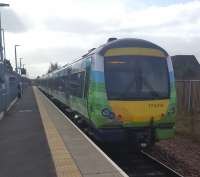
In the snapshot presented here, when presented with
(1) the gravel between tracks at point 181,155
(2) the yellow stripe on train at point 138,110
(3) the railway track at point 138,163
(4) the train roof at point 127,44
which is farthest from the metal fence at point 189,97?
(2) the yellow stripe on train at point 138,110

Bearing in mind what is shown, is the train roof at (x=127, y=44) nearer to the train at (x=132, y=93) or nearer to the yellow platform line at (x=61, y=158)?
the train at (x=132, y=93)

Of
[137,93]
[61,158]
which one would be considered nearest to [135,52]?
[137,93]

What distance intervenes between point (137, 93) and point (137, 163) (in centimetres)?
173

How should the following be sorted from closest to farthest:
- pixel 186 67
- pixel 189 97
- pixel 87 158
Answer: pixel 87 158 < pixel 189 97 < pixel 186 67

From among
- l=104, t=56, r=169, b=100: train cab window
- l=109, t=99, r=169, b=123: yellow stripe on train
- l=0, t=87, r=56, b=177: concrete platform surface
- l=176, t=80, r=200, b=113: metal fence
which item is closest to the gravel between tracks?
l=109, t=99, r=169, b=123: yellow stripe on train

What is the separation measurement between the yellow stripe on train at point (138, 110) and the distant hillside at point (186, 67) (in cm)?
4284

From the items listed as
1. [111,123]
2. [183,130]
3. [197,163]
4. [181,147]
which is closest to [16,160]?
[111,123]

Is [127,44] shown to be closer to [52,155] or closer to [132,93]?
[132,93]

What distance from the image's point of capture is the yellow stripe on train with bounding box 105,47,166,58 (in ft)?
43.3

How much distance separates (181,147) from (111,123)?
4.17m

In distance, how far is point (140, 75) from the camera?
1312 cm

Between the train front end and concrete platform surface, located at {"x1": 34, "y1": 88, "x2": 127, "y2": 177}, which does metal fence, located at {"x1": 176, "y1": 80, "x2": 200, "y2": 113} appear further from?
the train front end

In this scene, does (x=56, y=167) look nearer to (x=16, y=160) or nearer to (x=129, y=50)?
(x=16, y=160)

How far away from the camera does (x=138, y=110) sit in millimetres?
12711
